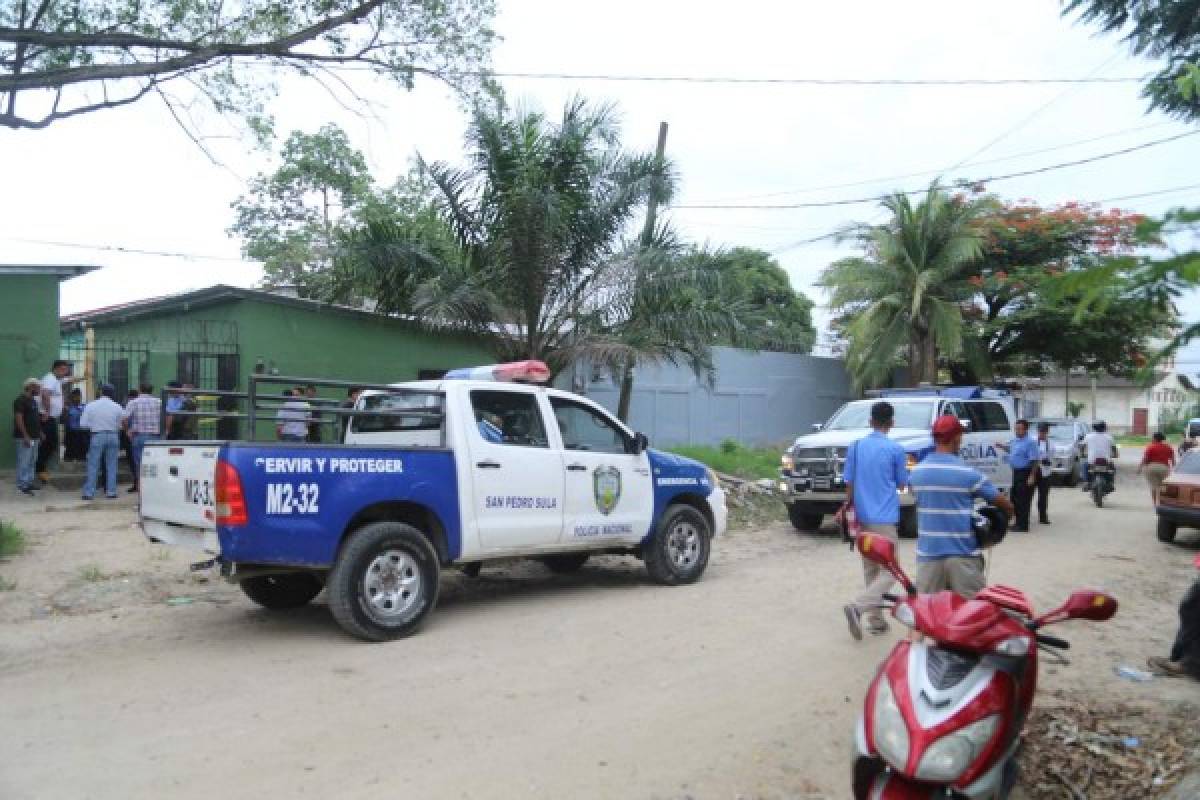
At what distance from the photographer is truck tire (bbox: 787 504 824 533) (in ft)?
42.2

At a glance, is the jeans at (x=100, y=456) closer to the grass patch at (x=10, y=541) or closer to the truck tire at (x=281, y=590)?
the grass patch at (x=10, y=541)

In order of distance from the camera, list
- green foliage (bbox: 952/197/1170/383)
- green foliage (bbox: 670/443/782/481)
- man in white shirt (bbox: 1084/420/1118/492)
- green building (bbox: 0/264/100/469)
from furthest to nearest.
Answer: green foliage (bbox: 952/197/1170/383), man in white shirt (bbox: 1084/420/1118/492), green foliage (bbox: 670/443/782/481), green building (bbox: 0/264/100/469)

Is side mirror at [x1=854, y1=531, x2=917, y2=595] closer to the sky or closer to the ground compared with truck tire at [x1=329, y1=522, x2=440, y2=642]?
closer to the sky

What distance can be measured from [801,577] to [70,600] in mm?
6741

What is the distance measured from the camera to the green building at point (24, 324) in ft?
45.7

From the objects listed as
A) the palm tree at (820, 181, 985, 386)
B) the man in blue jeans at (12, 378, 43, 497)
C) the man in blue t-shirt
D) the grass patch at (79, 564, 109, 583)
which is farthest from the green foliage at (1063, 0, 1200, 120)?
the palm tree at (820, 181, 985, 386)

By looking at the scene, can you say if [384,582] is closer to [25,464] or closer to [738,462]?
[25,464]

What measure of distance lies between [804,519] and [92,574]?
881 cm

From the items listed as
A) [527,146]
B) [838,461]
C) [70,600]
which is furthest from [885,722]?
[527,146]

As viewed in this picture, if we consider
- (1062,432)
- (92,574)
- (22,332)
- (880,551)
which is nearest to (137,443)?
(22,332)

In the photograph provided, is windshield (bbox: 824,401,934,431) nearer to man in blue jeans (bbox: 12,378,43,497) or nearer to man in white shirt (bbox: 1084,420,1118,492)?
man in white shirt (bbox: 1084,420,1118,492)

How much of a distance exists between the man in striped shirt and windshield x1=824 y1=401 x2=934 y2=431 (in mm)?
7939

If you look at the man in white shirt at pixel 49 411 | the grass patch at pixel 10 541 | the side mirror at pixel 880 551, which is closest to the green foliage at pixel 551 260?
the man in white shirt at pixel 49 411

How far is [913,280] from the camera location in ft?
78.2
